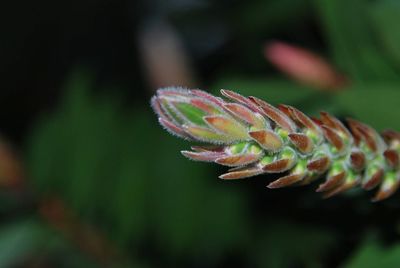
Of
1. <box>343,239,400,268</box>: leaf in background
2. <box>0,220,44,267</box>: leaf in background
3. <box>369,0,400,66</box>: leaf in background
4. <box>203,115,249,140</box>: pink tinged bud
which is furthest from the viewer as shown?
<box>0,220,44,267</box>: leaf in background

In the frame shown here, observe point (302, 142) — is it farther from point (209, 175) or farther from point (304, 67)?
point (209, 175)

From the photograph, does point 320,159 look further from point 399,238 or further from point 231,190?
point 231,190

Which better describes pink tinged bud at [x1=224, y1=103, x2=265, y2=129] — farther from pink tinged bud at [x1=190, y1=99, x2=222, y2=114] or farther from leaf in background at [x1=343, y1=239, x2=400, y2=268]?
leaf in background at [x1=343, y1=239, x2=400, y2=268]

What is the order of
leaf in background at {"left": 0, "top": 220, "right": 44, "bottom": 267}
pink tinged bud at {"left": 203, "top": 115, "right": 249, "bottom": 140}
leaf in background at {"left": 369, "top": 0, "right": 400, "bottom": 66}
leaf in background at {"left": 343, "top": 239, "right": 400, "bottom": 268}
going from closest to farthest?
pink tinged bud at {"left": 203, "top": 115, "right": 249, "bottom": 140} → leaf in background at {"left": 343, "top": 239, "right": 400, "bottom": 268} → leaf in background at {"left": 369, "top": 0, "right": 400, "bottom": 66} → leaf in background at {"left": 0, "top": 220, "right": 44, "bottom": 267}

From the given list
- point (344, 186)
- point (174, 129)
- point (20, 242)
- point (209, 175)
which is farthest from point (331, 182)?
point (20, 242)

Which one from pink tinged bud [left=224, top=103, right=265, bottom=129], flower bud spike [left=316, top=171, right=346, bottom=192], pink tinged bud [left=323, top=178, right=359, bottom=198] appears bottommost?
pink tinged bud [left=323, top=178, right=359, bottom=198]

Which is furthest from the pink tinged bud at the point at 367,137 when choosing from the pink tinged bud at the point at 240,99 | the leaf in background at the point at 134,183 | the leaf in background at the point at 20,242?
the leaf in background at the point at 20,242

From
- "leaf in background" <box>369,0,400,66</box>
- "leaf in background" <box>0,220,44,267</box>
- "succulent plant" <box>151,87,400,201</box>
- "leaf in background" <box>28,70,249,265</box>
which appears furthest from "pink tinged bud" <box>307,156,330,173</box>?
"leaf in background" <box>0,220,44,267</box>

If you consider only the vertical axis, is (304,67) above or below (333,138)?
above
